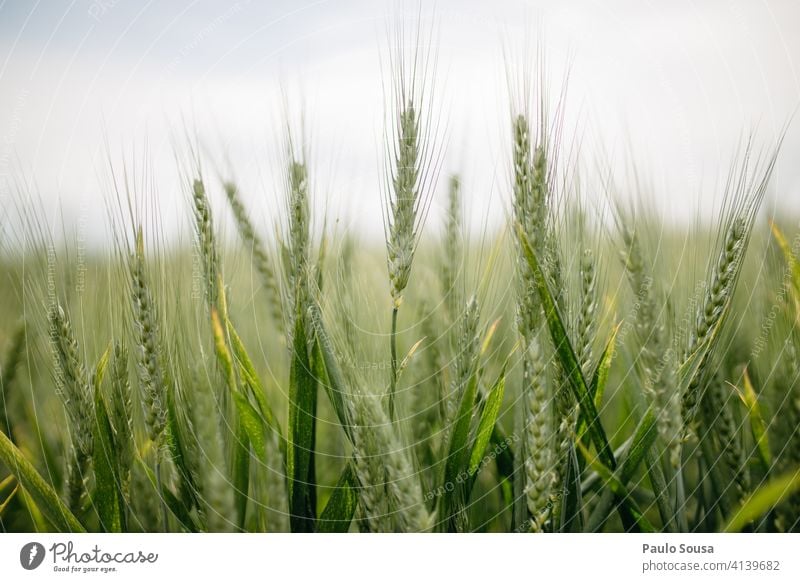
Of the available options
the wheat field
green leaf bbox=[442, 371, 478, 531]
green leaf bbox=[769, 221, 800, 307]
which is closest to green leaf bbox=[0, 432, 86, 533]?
the wheat field

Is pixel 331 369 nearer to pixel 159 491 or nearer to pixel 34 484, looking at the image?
pixel 159 491

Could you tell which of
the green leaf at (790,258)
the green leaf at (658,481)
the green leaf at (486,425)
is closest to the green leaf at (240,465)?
the green leaf at (486,425)

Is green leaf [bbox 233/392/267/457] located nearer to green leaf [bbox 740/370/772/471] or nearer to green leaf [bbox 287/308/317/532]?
green leaf [bbox 287/308/317/532]

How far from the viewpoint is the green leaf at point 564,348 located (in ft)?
2.69

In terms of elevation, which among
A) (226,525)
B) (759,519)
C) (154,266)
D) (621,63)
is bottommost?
(759,519)

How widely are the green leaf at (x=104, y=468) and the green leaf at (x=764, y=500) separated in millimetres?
1032

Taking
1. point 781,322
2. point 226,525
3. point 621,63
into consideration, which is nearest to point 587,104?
point 621,63

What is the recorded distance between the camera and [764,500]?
0.92m

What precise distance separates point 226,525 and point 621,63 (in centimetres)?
106

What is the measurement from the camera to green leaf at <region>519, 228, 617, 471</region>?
2.69ft

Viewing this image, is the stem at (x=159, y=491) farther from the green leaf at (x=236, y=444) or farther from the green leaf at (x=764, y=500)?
the green leaf at (x=764, y=500)

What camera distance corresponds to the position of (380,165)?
101 centimetres

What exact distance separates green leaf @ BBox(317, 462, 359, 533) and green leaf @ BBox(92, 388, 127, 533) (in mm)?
340
